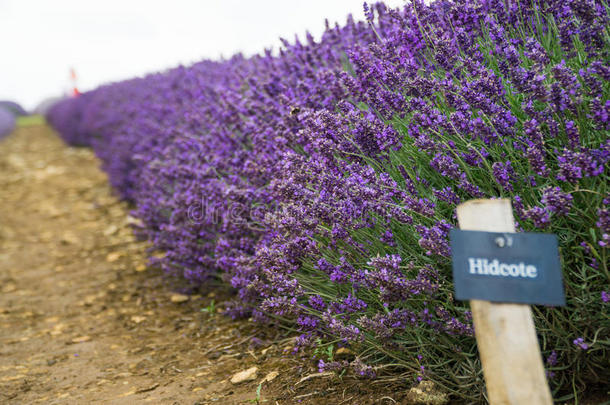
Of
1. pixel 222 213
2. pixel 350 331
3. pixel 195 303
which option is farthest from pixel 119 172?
pixel 350 331

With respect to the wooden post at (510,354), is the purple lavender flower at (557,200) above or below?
above

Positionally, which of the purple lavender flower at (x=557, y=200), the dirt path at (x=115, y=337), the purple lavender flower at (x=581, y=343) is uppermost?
the purple lavender flower at (x=557, y=200)

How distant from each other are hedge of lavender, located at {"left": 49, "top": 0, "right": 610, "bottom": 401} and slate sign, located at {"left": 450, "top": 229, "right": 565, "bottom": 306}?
0.12m

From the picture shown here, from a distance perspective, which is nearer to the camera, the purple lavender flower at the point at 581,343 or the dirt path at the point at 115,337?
the purple lavender flower at the point at 581,343

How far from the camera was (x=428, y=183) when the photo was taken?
90.3 inches

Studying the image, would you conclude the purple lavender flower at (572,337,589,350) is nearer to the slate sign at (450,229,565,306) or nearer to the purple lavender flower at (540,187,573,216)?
the slate sign at (450,229,565,306)

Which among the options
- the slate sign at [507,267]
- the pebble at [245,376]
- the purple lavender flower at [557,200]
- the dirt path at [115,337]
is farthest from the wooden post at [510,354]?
the pebble at [245,376]

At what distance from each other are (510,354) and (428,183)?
92 cm

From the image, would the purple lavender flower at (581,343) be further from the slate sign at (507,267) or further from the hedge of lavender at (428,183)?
the slate sign at (507,267)

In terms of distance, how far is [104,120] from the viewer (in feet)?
27.4

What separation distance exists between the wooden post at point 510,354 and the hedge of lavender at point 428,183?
10.3 inches

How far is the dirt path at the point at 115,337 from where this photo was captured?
8.47 feet

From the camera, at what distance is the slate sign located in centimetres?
148

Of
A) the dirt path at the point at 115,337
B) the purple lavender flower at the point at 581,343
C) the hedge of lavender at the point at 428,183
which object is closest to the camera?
the purple lavender flower at the point at 581,343
